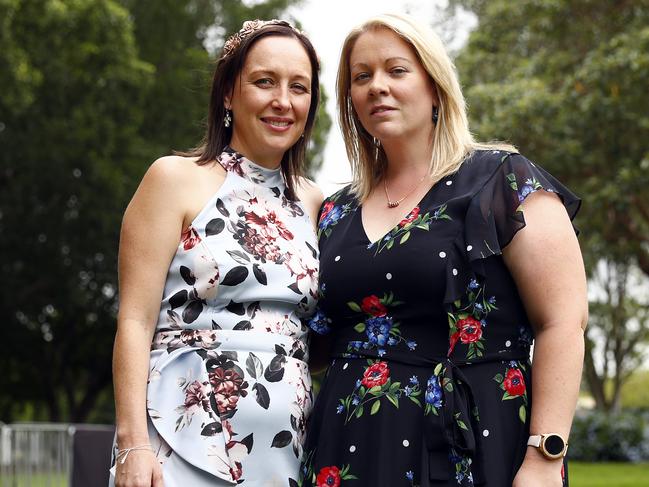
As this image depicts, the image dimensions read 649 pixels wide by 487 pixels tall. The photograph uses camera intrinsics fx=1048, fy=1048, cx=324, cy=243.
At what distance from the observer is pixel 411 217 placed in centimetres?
358

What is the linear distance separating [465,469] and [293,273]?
35.8 inches

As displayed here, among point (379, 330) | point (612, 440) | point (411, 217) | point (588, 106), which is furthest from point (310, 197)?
point (612, 440)

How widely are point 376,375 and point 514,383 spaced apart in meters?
0.45

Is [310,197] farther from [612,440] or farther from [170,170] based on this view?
[612,440]

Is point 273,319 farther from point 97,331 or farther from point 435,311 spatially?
point 97,331

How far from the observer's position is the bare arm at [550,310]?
324cm

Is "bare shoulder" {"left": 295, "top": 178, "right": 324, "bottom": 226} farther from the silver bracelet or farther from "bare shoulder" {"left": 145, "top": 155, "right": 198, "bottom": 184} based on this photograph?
the silver bracelet

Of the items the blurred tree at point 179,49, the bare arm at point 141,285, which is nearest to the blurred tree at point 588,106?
the blurred tree at point 179,49

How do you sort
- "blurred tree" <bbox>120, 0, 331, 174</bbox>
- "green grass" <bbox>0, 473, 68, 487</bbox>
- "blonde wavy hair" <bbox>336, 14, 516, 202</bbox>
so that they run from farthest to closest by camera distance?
"blurred tree" <bbox>120, 0, 331, 174</bbox>
"green grass" <bbox>0, 473, 68, 487</bbox>
"blonde wavy hair" <bbox>336, 14, 516, 202</bbox>

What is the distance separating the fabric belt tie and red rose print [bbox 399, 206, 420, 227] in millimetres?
526

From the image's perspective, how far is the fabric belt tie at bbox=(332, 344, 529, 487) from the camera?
3.26 metres

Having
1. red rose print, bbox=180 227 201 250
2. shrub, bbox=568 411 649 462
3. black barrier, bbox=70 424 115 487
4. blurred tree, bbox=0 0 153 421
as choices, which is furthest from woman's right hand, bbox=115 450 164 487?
shrub, bbox=568 411 649 462

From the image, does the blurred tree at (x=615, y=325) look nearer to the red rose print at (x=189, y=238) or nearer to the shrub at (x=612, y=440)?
the shrub at (x=612, y=440)

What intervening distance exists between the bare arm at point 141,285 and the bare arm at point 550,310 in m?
1.13
